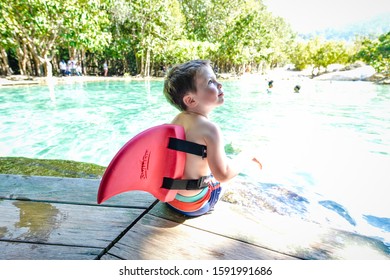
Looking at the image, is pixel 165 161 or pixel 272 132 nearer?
pixel 165 161

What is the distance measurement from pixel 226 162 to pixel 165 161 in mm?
291

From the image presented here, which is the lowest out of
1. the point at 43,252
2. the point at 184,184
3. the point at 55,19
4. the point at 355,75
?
the point at 43,252

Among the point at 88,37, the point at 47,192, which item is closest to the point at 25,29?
the point at 88,37

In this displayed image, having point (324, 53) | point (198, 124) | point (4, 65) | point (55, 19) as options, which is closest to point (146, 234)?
point (198, 124)

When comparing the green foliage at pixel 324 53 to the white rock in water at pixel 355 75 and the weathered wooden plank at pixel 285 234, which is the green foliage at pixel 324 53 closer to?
the white rock in water at pixel 355 75

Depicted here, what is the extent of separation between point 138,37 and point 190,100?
20477mm

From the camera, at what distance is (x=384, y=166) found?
17.9ft

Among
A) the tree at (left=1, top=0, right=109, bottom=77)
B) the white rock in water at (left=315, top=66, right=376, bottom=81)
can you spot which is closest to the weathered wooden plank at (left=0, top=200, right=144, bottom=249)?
the tree at (left=1, top=0, right=109, bottom=77)

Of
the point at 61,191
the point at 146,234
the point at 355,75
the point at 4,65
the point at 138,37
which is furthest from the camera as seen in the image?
the point at 355,75

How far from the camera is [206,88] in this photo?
130cm

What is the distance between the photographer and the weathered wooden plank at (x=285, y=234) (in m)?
1.21

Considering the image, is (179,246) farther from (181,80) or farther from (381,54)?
(381,54)

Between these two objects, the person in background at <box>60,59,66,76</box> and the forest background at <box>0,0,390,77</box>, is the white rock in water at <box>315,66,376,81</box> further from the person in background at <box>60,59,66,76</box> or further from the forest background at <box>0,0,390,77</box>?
the person in background at <box>60,59,66,76</box>

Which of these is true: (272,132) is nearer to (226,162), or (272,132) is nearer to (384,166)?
(384,166)
